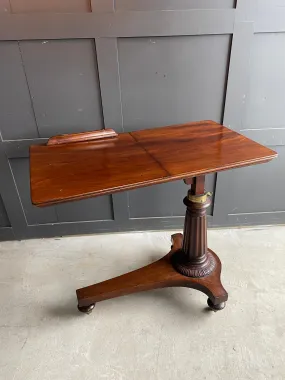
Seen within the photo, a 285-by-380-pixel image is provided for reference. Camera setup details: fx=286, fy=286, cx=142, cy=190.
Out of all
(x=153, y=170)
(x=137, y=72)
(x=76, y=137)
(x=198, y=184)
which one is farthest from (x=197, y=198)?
(x=137, y=72)

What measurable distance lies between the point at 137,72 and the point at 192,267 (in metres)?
1.04

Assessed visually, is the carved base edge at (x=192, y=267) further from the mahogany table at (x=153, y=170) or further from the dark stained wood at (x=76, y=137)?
the dark stained wood at (x=76, y=137)

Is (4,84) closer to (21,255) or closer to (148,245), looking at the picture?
(21,255)

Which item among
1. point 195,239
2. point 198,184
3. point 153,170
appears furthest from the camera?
point 195,239

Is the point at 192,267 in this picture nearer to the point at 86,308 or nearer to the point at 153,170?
the point at 86,308

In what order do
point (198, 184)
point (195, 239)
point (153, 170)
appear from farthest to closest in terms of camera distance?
point (195, 239), point (198, 184), point (153, 170)

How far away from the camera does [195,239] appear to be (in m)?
1.40

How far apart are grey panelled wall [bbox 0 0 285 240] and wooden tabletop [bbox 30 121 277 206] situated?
0.32m

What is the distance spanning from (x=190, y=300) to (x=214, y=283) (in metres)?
0.17

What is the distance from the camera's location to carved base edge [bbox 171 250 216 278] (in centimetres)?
145

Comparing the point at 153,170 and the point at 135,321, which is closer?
the point at 153,170

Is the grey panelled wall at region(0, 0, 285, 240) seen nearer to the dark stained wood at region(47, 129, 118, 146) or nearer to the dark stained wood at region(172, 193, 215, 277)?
the dark stained wood at region(47, 129, 118, 146)

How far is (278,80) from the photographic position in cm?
154

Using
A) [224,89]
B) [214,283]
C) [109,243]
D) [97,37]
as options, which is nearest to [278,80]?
[224,89]
